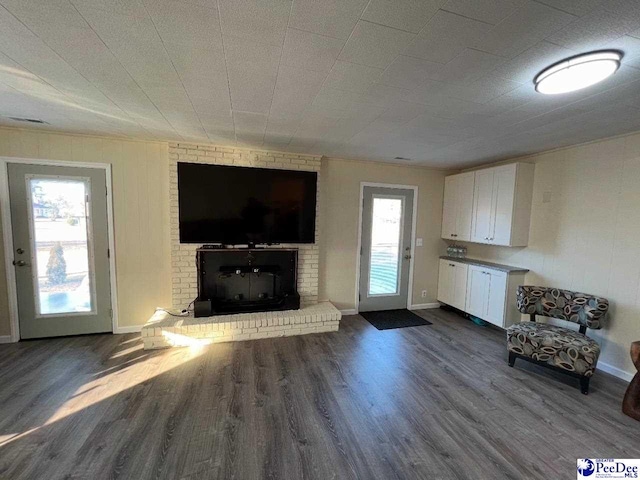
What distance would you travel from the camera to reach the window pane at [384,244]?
435cm

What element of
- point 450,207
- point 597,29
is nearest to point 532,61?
point 597,29

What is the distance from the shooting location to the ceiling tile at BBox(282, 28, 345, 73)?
4.37 feet

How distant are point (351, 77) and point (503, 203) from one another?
3.01 meters

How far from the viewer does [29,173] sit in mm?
3016

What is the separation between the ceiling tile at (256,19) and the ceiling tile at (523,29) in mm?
983

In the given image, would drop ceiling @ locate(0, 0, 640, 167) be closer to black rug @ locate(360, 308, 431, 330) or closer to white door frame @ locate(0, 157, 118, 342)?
white door frame @ locate(0, 157, 118, 342)

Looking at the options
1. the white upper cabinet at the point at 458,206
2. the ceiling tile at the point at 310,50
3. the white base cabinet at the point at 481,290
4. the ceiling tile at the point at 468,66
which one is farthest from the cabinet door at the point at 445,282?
the ceiling tile at the point at 310,50

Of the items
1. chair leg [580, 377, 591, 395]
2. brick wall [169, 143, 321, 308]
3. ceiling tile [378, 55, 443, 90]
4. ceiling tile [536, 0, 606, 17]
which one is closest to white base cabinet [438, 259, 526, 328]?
chair leg [580, 377, 591, 395]

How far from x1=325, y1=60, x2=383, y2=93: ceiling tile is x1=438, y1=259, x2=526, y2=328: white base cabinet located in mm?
3116

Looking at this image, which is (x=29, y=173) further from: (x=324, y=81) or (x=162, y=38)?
(x=324, y=81)

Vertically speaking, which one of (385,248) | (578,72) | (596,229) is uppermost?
(578,72)

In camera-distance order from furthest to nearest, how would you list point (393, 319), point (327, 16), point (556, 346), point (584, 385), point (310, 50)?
point (393, 319)
point (556, 346)
point (584, 385)
point (310, 50)
point (327, 16)

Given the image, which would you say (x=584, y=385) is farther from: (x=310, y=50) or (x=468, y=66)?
(x=310, y=50)

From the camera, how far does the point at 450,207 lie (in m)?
4.47
